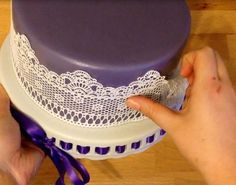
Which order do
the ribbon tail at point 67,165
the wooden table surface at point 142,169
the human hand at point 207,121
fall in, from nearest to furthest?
the human hand at point 207,121
the ribbon tail at point 67,165
the wooden table surface at point 142,169

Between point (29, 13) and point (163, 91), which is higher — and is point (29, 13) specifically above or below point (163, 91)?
above

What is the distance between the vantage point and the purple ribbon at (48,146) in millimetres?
748

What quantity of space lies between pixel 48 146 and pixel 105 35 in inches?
7.8

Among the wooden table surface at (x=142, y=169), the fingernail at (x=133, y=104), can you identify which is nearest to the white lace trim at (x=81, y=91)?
the fingernail at (x=133, y=104)

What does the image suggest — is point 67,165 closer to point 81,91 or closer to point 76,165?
point 76,165

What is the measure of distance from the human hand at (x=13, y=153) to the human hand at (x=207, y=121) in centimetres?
18

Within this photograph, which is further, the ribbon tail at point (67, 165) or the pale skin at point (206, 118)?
the ribbon tail at point (67, 165)

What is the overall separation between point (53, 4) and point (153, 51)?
0.15m

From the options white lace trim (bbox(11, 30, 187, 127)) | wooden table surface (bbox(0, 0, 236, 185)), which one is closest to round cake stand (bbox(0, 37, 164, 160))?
white lace trim (bbox(11, 30, 187, 127))

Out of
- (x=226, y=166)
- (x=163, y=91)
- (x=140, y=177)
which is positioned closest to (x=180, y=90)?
(x=163, y=91)

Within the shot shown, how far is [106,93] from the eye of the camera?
2.28 feet

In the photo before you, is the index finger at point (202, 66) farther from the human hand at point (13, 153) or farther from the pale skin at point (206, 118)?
the human hand at point (13, 153)

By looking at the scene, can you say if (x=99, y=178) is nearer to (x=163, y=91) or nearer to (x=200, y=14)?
(x=163, y=91)

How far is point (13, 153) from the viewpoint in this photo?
30.8 inches
